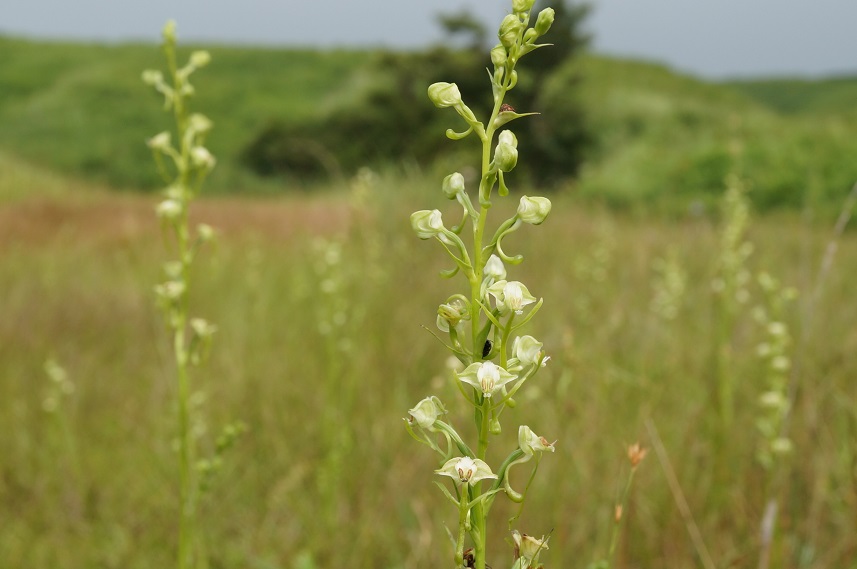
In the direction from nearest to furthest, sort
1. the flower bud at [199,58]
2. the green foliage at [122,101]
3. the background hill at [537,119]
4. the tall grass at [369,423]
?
1. the flower bud at [199,58]
2. the tall grass at [369,423]
3. the background hill at [537,119]
4. the green foliage at [122,101]

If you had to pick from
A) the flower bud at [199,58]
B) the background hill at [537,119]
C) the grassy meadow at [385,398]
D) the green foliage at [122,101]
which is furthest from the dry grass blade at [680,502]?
the green foliage at [122,101]

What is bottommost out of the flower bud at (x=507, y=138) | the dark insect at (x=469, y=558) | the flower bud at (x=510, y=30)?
the dark insect at (x=469, y=558)

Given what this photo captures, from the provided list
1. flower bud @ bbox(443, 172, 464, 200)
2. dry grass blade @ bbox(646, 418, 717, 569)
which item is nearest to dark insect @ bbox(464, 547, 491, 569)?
flower bud @ bbox(443, 172, 464, 200)

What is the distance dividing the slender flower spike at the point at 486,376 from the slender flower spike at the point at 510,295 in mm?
75

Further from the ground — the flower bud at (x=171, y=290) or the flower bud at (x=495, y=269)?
the flower bud at (x=495, y=269)

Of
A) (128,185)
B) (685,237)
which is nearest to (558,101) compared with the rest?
(685,237)

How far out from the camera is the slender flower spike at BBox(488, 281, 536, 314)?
3.14ft

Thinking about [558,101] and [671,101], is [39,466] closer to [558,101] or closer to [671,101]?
[558,101]

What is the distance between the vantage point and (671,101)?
21.4 metres

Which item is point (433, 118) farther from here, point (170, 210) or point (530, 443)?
point (530, 443)

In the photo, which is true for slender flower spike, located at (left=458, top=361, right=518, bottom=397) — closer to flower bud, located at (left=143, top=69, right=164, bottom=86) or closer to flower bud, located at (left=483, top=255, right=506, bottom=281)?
flower bud, located at (left=483, top=255, right=506, bottom=281)

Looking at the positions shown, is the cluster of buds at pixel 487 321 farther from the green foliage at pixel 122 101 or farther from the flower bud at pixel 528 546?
the green foliage at pixel 122 101

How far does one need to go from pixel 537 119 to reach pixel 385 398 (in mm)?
13618

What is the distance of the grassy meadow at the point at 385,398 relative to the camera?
Answer: 9.34 feet
